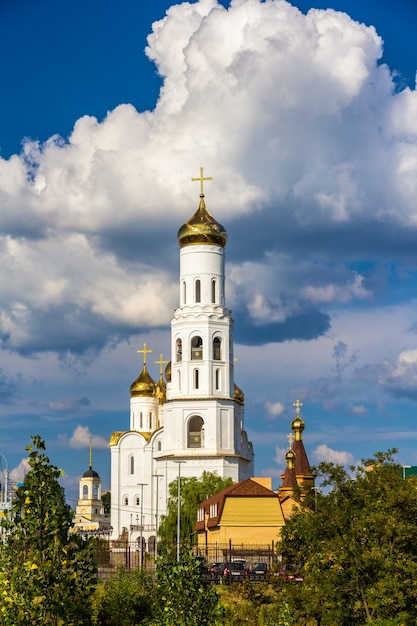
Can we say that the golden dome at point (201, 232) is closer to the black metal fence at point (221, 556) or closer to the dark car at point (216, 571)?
the black metal fence at point (221, 556)

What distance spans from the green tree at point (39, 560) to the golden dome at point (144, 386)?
83.2 meters

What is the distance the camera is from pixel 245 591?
41031mm

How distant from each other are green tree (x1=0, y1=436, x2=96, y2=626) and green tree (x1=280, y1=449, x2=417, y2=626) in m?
12.8

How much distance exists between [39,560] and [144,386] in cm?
8368

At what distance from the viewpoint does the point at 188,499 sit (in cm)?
8306

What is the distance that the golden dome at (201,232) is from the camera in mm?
91812

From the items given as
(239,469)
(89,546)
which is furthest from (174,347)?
(89,546)

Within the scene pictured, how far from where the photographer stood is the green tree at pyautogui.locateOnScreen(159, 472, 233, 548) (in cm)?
8112

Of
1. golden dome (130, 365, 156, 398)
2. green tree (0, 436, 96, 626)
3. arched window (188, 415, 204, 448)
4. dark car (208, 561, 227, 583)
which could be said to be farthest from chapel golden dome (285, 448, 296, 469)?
green tree (0, 436, 96, 626)

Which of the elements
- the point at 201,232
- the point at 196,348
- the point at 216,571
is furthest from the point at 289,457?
the point at 216,571

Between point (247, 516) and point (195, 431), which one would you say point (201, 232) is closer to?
point (195, 431)

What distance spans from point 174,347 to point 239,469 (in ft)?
35.7

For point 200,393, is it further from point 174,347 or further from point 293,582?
point 293,582

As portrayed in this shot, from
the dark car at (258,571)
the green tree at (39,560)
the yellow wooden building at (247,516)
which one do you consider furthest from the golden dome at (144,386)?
the green tree at (39,560)
